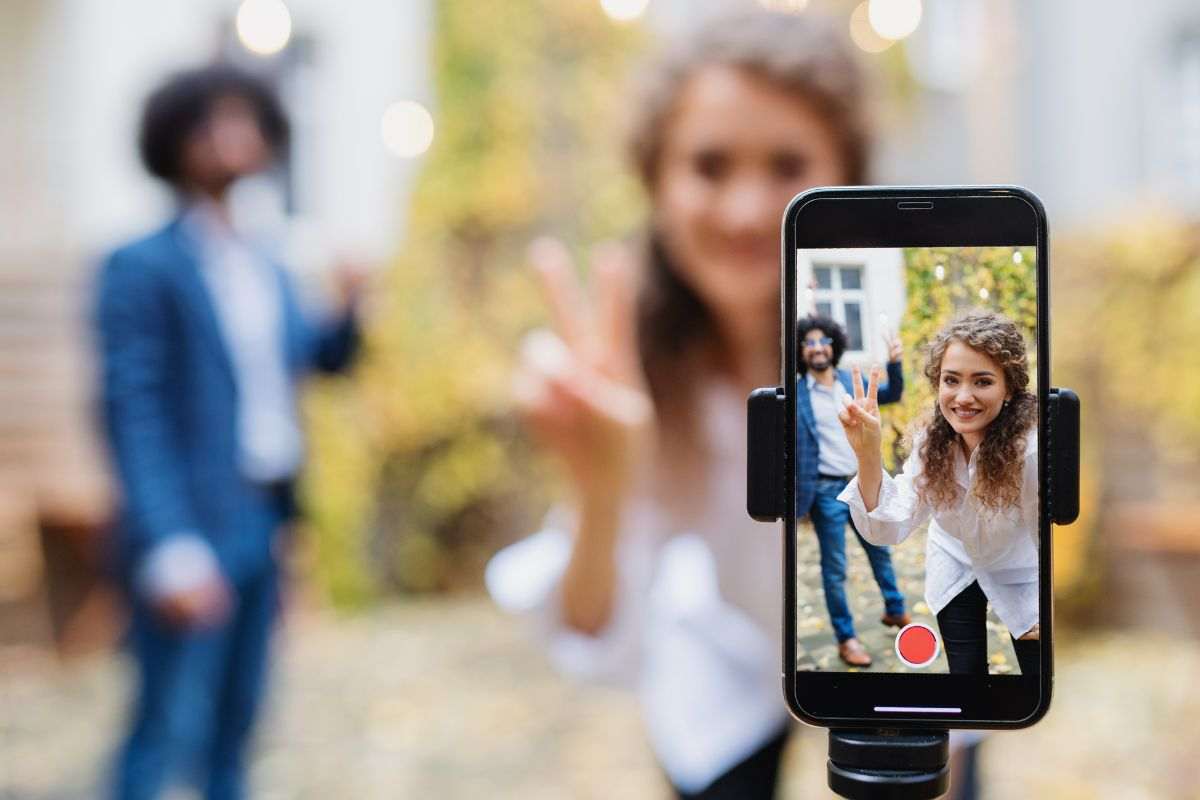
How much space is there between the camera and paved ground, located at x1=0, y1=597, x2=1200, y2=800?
3.53 metres

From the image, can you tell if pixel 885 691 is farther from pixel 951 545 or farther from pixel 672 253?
pixel 672 253

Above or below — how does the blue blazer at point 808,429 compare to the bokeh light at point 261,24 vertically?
below

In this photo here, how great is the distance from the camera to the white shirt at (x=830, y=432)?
633mm

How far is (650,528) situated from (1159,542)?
3631 millimetres

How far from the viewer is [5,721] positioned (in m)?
4.05

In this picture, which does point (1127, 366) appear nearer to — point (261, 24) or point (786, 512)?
point (261, 24)

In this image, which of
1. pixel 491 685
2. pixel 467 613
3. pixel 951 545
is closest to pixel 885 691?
pixel 951 545

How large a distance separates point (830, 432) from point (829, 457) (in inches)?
0.5

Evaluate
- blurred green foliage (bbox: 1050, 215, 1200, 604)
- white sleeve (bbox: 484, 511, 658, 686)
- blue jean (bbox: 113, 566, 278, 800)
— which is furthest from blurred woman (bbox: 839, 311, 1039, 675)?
blurred green foliage (bbox: 1050, 215, 1200, 604)

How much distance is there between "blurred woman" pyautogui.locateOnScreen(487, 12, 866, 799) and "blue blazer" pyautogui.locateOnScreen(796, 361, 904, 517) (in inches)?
28.0

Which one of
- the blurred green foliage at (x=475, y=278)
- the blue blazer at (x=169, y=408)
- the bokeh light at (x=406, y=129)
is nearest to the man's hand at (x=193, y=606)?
the blue blazer at (x=169, y=408)

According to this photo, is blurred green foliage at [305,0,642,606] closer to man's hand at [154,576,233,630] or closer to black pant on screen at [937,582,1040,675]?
man's hand at [154,576,233,630]

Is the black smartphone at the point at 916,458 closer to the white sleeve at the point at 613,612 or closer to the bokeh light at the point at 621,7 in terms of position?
the white sleeve at the point at 613,612

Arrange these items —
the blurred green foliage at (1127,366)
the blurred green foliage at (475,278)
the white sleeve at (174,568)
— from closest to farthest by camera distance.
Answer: the white sleeve at (174,568), the blurred green foliage at (1127,366), the blurred green foliage at (475,278)
